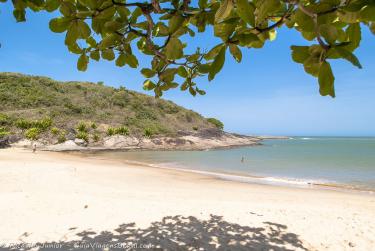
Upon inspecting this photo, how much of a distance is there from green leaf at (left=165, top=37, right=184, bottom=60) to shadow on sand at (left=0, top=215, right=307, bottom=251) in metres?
3.89

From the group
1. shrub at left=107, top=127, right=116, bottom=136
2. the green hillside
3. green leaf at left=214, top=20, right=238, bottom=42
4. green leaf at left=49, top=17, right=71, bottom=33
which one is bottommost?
green leaf at left=214, top=20, right=238, bottom=42

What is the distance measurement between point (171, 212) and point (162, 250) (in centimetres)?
208

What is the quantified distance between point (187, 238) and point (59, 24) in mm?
4456

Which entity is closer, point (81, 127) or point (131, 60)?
point (131, 60)

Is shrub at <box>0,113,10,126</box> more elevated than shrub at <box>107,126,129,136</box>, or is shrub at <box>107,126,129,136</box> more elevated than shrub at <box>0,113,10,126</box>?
shrub at <box>0,113,10,126</box>

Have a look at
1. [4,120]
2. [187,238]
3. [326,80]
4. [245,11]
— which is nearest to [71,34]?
[245,11]

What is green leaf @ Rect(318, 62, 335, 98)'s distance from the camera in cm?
111

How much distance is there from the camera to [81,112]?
136 feet

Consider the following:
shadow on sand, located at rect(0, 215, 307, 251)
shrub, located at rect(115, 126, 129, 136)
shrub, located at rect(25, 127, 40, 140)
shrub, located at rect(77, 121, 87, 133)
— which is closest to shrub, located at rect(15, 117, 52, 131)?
shrub, located at rect(25, 127, 40, 140)

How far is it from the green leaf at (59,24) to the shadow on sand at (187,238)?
3947mm

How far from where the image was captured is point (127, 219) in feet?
→ 20.0

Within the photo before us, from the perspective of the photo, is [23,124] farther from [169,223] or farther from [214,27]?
[214,27]

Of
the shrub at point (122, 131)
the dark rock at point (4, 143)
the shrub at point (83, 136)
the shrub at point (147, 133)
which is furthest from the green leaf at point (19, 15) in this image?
the shrub at point (147, 133)

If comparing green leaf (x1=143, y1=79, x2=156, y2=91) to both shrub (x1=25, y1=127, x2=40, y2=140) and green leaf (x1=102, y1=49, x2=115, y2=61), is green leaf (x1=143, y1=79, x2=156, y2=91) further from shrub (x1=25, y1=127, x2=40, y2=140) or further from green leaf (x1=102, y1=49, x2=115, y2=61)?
shrub (x1=25, y1=127, x2=40, y2=140)
